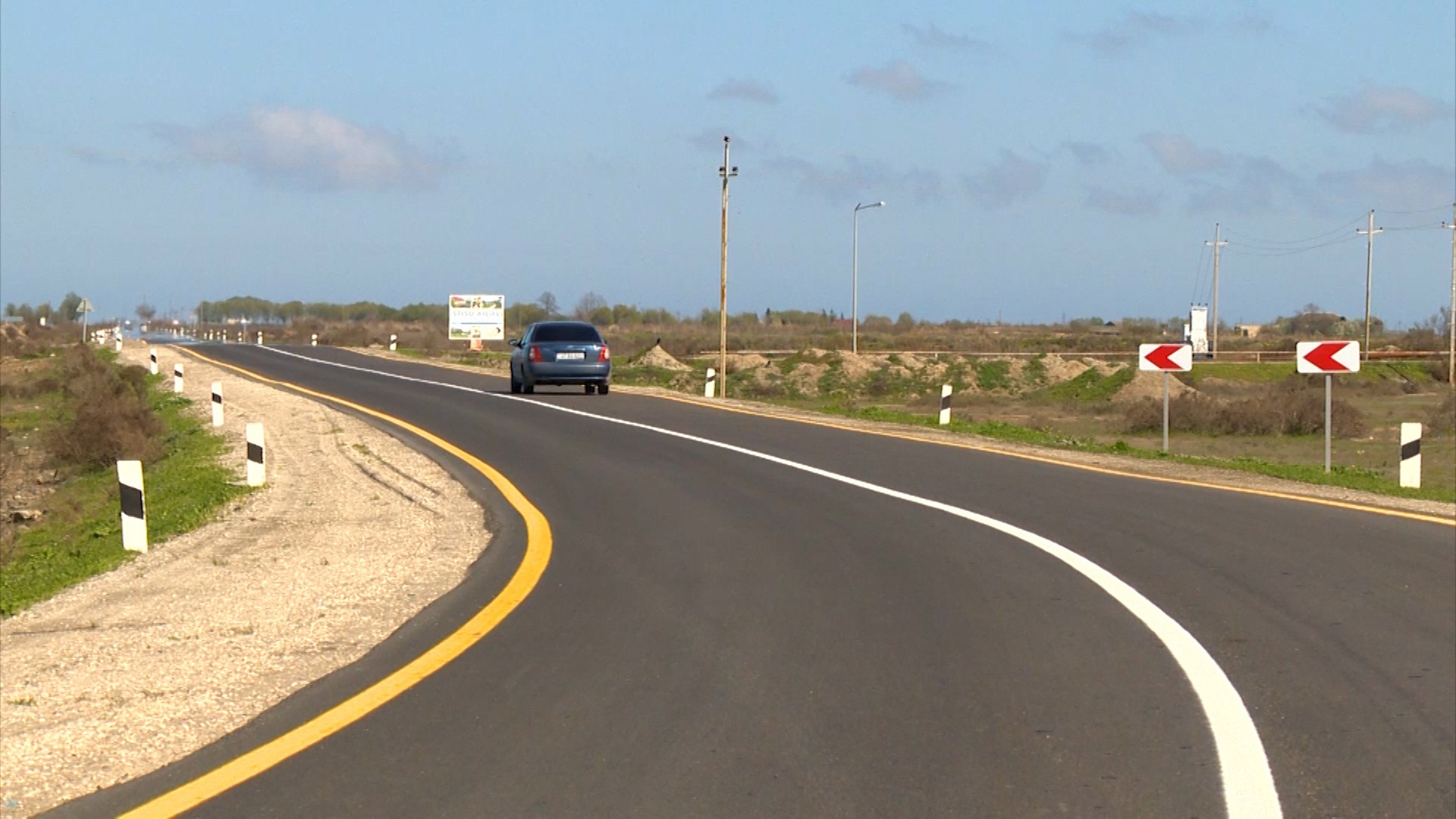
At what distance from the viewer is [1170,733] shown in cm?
646

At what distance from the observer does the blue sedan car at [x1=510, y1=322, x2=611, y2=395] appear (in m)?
33.8

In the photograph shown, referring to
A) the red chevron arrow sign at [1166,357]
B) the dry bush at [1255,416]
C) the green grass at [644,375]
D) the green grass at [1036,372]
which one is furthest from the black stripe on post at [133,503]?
the green grass at [1036,372]

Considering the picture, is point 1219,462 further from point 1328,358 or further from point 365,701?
point 365,701

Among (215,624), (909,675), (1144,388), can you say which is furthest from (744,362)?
(909,675)

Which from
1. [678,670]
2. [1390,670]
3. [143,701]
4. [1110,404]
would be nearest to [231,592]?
[143,701]

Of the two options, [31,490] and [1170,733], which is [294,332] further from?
[1170,733]

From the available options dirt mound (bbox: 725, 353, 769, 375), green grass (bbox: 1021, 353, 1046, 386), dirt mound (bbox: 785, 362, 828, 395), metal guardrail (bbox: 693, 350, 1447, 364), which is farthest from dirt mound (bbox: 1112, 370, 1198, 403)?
dirt mound (bbox: 725, 353, 769, 375)

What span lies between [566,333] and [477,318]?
44.5 metres

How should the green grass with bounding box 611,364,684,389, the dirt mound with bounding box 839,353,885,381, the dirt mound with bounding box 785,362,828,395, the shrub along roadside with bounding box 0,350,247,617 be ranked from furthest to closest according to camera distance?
the dirt mound with bounding box 839,353,885,381 < the dirt mound with bounding box 785,362,828,395 < the green grass with bounding box 611,364,684,389 < the shrub along roadside with bounding box 0,350,247,617

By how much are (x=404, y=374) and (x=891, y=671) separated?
4081 cm

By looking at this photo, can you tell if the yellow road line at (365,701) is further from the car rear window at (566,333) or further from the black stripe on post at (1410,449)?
the car rear window at (566,333)

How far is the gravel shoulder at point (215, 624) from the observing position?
6.47m

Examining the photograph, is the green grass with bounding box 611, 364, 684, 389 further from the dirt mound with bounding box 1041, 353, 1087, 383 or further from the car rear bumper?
the dirt mound with bounding box 1041, 353, 1087, 383

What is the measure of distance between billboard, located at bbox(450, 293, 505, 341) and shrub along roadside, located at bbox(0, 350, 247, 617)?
49.0m
